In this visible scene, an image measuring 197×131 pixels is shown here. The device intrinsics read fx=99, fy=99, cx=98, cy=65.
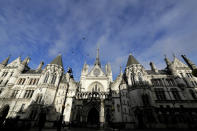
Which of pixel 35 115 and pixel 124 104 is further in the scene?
pixel 124 104

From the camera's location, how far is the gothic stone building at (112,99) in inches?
861

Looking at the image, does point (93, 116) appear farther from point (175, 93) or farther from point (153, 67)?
point (153, 67)

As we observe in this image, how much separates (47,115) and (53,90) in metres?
5.96

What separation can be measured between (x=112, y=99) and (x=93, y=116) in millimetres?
6591

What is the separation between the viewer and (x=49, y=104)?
24344mm

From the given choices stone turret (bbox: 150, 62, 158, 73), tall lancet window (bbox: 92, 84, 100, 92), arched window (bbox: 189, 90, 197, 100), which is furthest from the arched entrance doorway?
arched window (bbox: 189, 90, 197, 100)

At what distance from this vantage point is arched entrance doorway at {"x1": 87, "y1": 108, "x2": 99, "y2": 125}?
2461 centimetres

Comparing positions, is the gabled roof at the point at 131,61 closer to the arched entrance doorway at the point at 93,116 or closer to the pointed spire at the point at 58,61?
the arched entrance doorway at the point at 93,116

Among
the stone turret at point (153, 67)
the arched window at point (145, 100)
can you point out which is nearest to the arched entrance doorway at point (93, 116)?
the arched window at point (145, 100)

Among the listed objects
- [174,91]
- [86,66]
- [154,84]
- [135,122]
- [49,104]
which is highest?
[86,66]

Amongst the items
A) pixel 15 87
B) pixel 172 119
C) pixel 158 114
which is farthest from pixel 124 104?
pixel 15 87

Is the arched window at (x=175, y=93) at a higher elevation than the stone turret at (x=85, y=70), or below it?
below

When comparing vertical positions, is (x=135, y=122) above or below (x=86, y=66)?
below

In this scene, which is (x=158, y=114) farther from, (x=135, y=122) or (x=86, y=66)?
(x=86, y=66)
